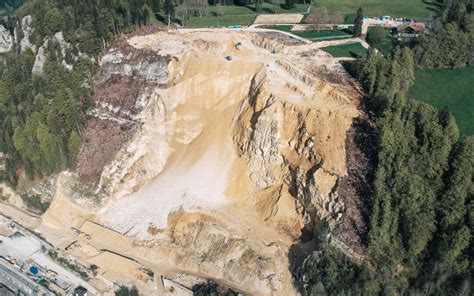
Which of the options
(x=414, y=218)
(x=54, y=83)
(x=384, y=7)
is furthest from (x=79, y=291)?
(x=384, y=7)

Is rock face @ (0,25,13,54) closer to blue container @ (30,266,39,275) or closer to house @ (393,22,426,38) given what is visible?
blue container @ (30,266,39,275)

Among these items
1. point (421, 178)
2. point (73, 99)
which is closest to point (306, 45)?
point (421, 178)

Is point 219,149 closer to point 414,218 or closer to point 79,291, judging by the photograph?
point 79,291

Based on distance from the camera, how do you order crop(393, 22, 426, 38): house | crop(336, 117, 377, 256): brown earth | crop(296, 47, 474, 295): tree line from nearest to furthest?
crop(296, 47, 474, 295): tree line → crop(336, 117, 377, 256): brown earth → crop(393, 22, 426, 38): house

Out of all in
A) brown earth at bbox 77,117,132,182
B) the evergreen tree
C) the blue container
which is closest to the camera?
the blue container

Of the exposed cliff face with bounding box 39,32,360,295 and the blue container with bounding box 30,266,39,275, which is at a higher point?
the exposed cliff face with bounding box 39,32,360,295

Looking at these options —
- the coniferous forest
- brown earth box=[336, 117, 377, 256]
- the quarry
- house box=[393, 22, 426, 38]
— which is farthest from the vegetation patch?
house box=[393, 22, 426, 38]

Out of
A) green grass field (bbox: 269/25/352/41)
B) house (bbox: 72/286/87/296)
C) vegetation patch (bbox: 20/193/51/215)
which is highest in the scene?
green grass field (bbox: 269/25/352/41)
